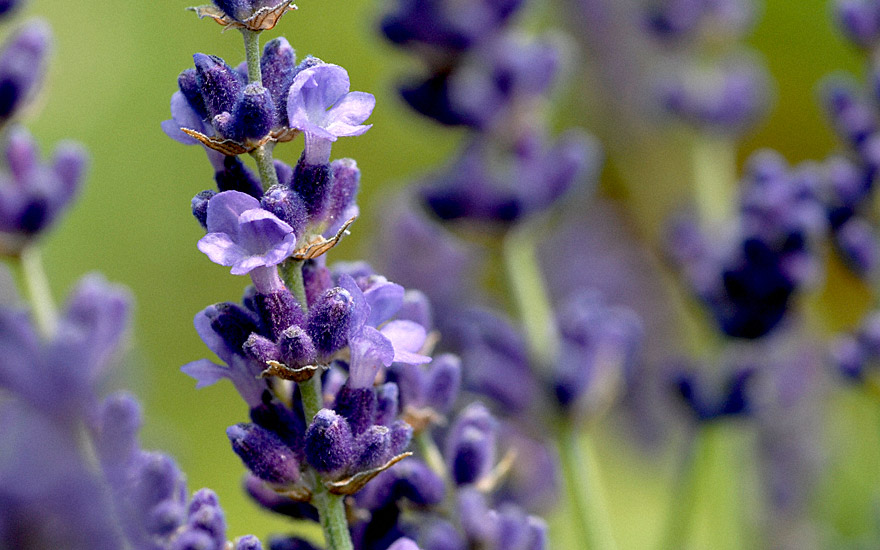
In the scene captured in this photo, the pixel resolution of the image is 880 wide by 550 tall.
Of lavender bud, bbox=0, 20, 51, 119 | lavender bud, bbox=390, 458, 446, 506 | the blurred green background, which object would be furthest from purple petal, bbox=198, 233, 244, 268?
the blurred green background

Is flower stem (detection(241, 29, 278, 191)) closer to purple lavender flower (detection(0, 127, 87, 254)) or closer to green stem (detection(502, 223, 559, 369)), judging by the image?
purple lavender flower (detection(0, 127, 87, 254))

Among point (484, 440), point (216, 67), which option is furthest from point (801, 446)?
point (216, 67)

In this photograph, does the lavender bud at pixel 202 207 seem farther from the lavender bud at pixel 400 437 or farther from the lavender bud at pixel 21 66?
the lavender bud at pixel 21 66

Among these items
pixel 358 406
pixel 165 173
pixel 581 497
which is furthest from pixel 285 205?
pixel 165 173

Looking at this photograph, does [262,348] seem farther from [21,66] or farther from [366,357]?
[21,66]

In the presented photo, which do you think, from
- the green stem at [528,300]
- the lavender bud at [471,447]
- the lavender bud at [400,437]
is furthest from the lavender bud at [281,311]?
the green stem at [528,300]
